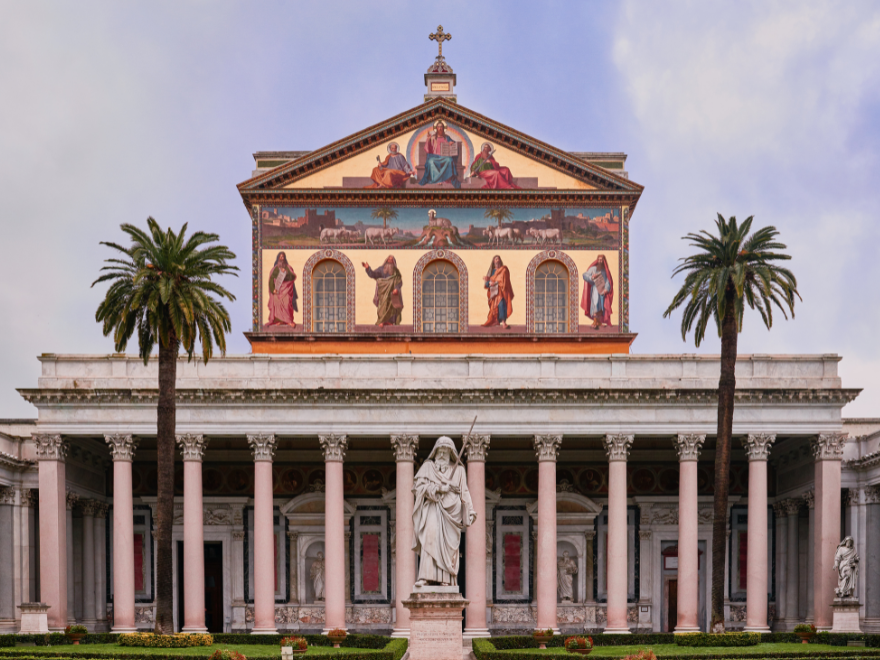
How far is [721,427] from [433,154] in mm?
17621

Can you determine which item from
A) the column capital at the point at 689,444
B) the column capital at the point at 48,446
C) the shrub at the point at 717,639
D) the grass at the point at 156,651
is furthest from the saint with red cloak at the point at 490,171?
the grass at the point at 156,651

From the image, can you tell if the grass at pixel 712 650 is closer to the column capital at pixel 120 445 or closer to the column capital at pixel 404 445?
the column capital at pixel 404 445

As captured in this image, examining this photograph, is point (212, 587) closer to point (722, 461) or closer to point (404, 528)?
point (404, 528)

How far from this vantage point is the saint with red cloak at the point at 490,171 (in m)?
50.4

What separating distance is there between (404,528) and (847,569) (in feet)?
53.5

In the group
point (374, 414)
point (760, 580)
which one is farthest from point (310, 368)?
point (760, 580)

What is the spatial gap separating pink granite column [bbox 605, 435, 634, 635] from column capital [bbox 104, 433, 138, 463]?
18.2 m

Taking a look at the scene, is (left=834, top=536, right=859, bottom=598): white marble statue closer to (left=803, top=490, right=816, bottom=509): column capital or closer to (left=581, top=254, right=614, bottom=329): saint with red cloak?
(left=803, top=490, right=816, bottom=509): column capital

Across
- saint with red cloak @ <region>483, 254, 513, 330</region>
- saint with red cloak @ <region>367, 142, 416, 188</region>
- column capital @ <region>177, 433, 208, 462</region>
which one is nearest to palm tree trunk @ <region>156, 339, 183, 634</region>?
column capital @ <region>177, 433, 208, 462</region>

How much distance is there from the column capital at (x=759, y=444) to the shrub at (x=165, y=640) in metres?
21.3

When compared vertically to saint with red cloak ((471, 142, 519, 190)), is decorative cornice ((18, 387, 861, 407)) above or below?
below

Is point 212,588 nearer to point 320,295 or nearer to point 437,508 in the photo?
point 320,295

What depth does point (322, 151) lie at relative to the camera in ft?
164

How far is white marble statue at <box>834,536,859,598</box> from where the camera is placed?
42.6m
